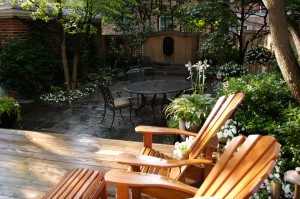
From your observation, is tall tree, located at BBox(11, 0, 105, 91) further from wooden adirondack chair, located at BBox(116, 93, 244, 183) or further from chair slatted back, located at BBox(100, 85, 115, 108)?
wooden adirondack chair, located at BBox(116, 93, 244, 183)

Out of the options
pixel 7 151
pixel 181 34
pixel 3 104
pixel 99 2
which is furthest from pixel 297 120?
pixel 181 34

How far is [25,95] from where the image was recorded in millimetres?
7371

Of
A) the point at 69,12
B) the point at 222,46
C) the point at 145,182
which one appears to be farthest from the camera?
the point at 222,46

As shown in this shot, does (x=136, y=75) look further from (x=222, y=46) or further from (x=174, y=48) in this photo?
(x=174, y=48)

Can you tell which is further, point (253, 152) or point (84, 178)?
point (84, 178)

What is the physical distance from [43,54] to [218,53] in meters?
5.13

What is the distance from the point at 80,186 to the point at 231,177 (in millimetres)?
1135

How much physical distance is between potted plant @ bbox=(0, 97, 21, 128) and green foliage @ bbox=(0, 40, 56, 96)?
2052 mm

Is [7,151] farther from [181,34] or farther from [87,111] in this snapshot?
[181,34]

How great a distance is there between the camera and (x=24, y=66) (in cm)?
694

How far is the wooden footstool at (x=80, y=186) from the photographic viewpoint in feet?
6.61

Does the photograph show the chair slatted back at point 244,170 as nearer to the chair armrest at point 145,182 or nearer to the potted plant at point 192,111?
the chair armrest at point 145,182

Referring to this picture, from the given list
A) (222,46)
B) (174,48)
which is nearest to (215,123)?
(222,46)

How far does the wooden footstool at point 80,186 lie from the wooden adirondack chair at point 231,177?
35 centimetres
